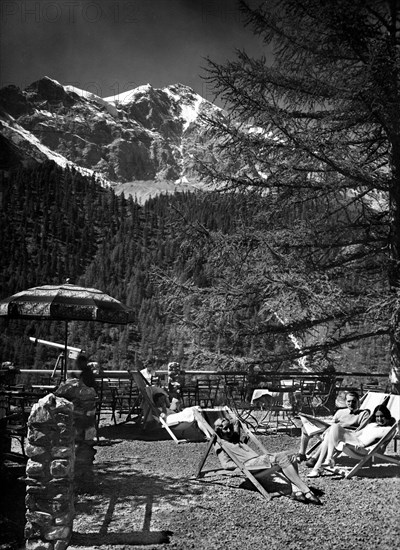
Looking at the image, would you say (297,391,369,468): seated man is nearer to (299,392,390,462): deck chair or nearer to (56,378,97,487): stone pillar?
(299,392,390,462): deck chair

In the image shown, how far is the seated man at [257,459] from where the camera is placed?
454 cm

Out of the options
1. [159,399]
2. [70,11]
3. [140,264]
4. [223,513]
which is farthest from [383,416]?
[140,264]

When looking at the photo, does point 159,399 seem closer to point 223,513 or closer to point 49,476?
point 223,513

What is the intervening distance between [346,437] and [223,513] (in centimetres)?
187

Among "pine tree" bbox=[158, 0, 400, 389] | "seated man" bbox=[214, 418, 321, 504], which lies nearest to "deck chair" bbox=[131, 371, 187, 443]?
"pine tree" bbox=[158, 0, 400, 389]

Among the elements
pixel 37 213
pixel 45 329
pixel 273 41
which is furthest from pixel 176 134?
pixel 273 41

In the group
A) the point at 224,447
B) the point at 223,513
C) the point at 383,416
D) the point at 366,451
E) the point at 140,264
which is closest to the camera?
the point at 223,513

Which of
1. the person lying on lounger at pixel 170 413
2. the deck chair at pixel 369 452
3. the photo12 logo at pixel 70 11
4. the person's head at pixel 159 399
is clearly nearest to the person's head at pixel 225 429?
the deck chair at pixel 369 452

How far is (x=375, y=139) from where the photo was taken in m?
8.16

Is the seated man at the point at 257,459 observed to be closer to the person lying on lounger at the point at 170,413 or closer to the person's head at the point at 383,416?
the person's head at the point at 383,416

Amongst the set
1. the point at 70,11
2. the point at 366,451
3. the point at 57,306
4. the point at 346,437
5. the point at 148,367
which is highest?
the point at 70,11

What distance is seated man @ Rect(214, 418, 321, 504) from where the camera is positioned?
4.54 meters

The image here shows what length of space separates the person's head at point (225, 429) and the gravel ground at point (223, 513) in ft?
1.49

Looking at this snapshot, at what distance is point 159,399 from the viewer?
8.33m
